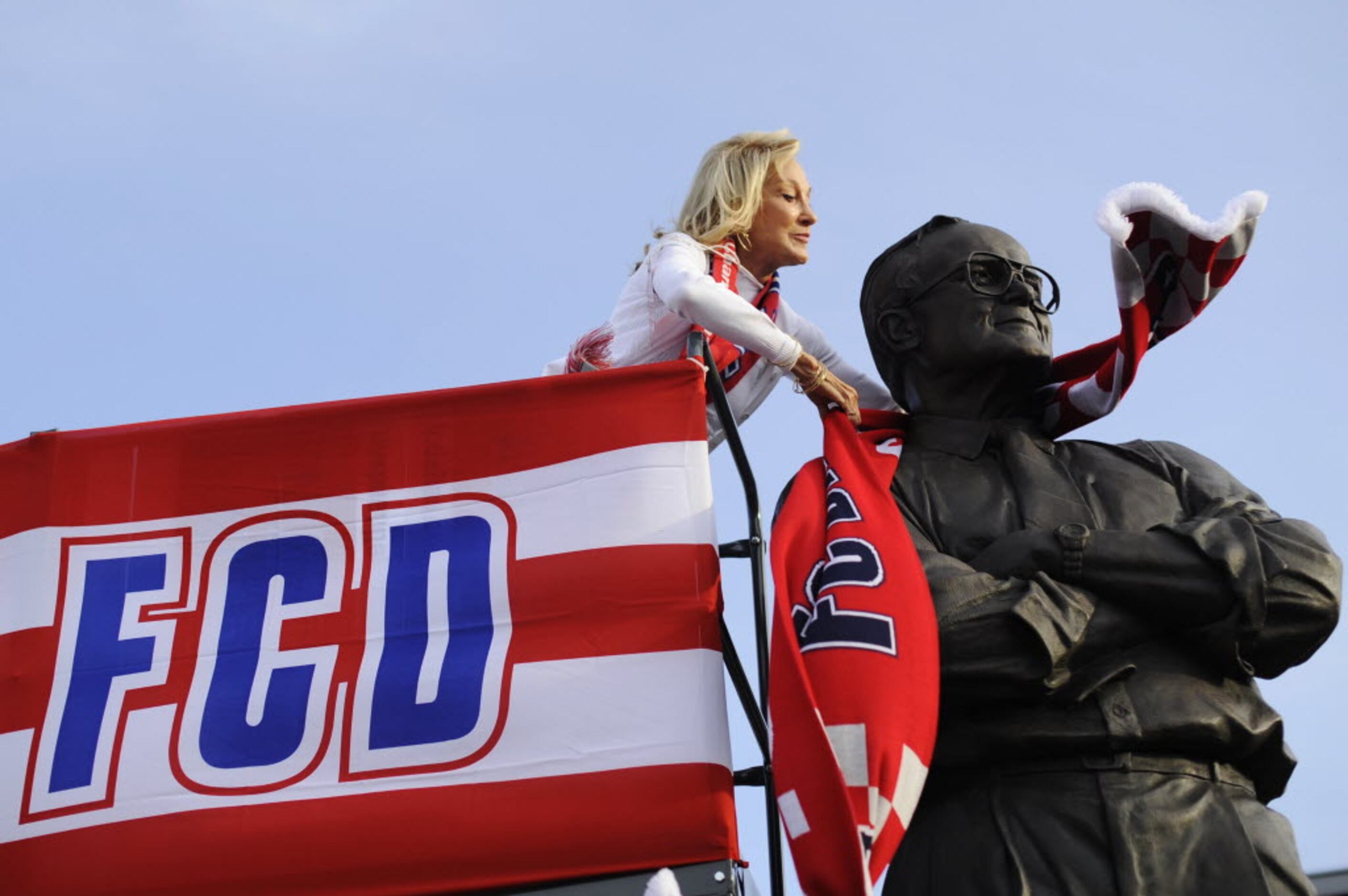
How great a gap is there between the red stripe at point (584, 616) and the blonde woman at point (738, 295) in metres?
0.75

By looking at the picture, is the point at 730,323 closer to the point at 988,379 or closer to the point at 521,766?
the point at 988,379

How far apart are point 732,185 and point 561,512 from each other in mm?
1496

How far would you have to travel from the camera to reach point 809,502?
23.7ft

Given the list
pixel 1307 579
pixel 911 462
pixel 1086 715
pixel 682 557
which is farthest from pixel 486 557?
pixel 1307 579

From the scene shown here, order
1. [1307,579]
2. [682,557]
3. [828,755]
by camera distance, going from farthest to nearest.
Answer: [682,557] → [1307,579] → [828,755]

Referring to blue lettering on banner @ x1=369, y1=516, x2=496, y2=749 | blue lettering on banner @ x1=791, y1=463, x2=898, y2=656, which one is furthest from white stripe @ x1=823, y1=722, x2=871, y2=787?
blue lettering on banner @ x1=369, y1=516, x2=496, y2=749

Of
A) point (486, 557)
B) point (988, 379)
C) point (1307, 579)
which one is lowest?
point (1307, 579)

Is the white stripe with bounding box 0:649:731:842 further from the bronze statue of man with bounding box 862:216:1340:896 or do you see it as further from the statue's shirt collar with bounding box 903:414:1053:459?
the statue's shirt collar with bounding box 903:414:1053:459

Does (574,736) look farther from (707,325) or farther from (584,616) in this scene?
(707,325)

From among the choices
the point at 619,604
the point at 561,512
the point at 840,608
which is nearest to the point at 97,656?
the point at 561,512

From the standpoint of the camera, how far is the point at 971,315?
24.9 ft

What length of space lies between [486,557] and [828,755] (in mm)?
1557

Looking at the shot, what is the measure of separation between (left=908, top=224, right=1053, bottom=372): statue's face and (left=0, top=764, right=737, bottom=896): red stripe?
1.66 meters

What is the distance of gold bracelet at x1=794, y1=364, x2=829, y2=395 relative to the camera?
748 centimetres
